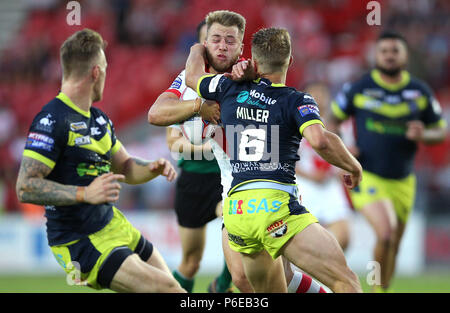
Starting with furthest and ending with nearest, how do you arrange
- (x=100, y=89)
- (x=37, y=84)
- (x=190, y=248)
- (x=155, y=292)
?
(x=37, y=84)
(x=190, y=248)
(x=100, y=89)
(x=155, y=292)

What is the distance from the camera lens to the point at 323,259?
4.50 metres

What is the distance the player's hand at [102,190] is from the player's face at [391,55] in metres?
4.95

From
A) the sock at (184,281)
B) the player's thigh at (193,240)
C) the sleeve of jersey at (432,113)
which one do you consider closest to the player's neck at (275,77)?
the player's thigh at (193,240)

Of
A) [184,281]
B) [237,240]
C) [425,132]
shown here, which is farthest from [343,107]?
[237,240]

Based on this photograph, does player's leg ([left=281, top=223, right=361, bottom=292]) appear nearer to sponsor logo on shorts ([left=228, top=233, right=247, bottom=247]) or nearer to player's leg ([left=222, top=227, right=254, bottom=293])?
sponsor logo on shorts ([left=228, top=233, right=247, bottom=247])

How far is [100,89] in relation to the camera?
5.29 m

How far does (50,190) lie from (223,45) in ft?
6.08

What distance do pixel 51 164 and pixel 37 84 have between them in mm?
14662

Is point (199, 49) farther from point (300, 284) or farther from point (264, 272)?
point (300, 284)

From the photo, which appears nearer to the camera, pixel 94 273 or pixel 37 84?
pixel 94 273

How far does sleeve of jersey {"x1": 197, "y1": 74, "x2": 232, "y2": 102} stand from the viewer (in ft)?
16.4

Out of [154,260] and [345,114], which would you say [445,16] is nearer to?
[345,114]

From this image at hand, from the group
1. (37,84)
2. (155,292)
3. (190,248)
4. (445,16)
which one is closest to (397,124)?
(190,248)

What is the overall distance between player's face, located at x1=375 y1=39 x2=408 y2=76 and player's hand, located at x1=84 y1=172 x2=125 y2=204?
4.95m
